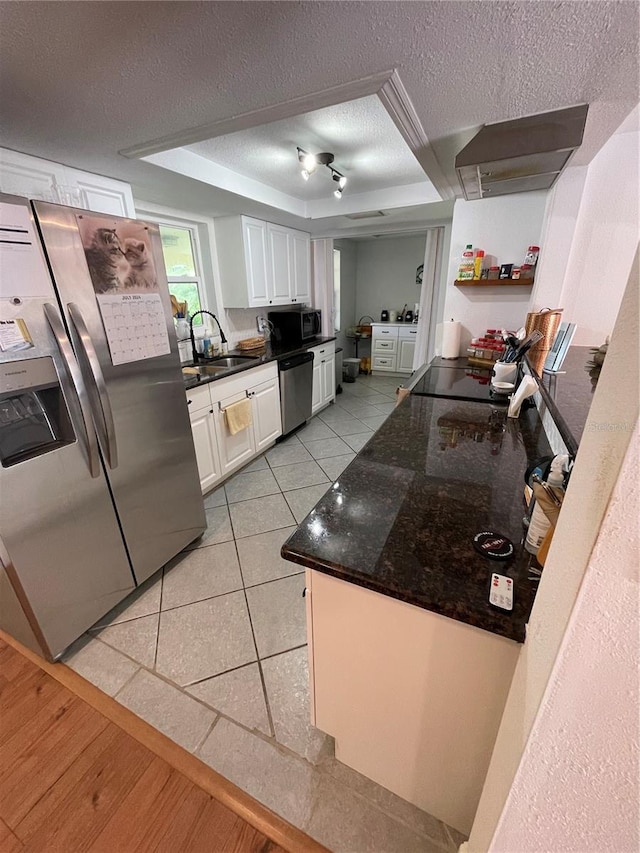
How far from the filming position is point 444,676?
31.3 inches

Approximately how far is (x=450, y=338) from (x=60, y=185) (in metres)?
2.71

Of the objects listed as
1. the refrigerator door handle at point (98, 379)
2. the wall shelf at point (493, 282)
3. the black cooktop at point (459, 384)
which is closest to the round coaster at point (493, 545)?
the black cooktop at point (459, 384)

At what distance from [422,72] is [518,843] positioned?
1.95m

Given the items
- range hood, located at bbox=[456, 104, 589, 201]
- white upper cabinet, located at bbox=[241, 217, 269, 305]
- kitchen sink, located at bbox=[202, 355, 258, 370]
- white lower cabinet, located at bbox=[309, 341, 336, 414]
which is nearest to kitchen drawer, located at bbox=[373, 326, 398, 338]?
white lower cabinet, located at bbox=[309, 341, 336, 414]

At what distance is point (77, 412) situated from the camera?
1.38 m

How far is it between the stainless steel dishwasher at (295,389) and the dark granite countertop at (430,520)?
2.01 m

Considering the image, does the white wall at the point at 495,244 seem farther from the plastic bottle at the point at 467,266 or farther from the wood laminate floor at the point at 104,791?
the wood laminate floor at the point at 104,791

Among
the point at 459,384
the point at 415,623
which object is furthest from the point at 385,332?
the point at 415,623

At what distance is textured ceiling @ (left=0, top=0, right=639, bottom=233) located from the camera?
33.9 inches

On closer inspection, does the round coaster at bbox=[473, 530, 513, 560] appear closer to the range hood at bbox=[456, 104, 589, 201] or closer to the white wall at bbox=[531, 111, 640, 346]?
the range hood at bbox=[456, 104, 589, 201]

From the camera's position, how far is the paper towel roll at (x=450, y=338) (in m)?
2.80

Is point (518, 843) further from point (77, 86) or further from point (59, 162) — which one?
point (59, 162)

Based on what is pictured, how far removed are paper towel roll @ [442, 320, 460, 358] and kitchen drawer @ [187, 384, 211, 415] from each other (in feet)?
6.45

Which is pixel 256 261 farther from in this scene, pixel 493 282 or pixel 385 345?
pixel 385 345
